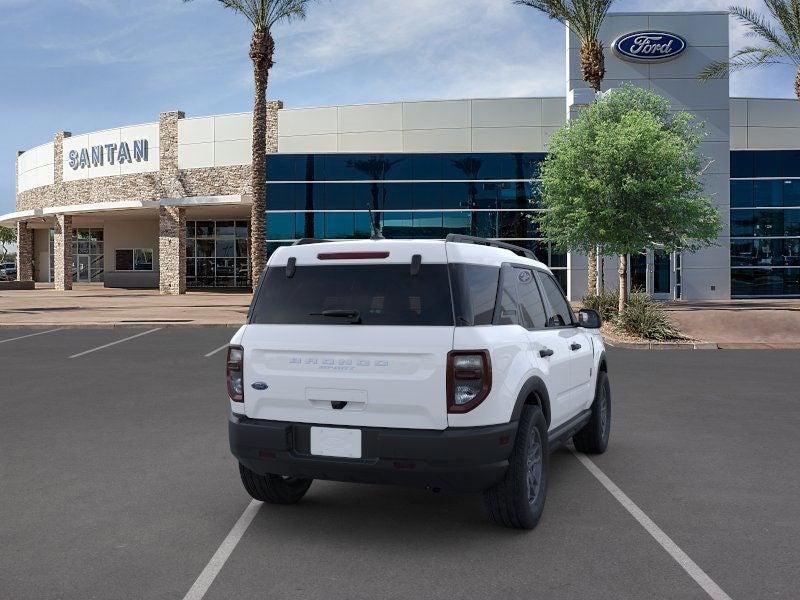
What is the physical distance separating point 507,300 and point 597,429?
2.32m

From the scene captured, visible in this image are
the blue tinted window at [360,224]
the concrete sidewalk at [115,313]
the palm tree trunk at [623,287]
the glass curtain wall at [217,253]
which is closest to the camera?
the concrete sidewalk at [115,313]

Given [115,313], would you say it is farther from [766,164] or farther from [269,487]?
[766,164]

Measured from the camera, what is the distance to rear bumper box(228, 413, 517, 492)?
425cm

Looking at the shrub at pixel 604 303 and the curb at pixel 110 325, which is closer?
the curb at pixel 110 325

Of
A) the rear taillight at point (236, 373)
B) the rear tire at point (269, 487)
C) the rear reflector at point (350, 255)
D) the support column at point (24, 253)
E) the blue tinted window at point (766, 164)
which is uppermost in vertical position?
the blue tinted window at point (766, 164)

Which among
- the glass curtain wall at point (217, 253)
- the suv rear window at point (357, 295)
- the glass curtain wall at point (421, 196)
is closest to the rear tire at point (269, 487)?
the suv rear window at point (357, 295)

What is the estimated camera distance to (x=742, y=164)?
113ft

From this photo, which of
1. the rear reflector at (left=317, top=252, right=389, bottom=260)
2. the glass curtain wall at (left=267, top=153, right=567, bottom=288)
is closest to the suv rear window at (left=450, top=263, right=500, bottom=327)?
the rear reflector at (left=317, top=252, right=389, bottom=260)

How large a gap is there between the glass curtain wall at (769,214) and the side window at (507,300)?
106 feet

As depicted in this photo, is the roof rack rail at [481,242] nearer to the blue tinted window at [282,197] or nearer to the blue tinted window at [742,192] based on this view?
the blue tinted window at [282,197]

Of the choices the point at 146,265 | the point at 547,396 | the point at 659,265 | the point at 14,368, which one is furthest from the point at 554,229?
the point at 146,265

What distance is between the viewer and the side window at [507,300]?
472 centimetres

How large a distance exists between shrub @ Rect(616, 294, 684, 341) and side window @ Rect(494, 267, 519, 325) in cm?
1327

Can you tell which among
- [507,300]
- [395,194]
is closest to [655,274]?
[395,194]
